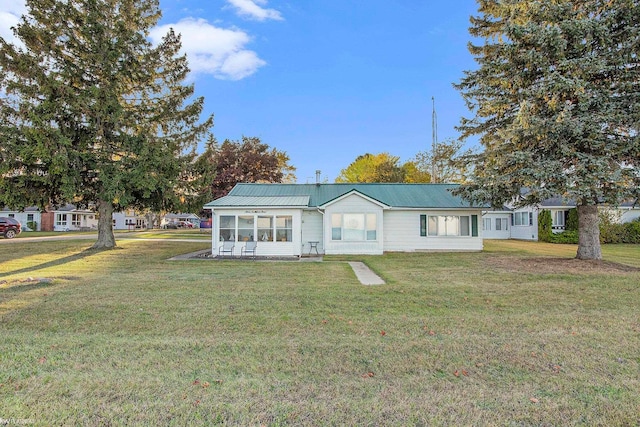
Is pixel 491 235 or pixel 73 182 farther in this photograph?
pixel 491 235

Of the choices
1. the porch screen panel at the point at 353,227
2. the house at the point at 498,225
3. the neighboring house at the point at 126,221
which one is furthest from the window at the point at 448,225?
the neighboring house at the point at 126,221

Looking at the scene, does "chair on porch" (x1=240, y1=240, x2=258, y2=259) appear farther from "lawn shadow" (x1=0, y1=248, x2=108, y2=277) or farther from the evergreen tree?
"lawn shadow" (x1=0, y1=248, x2=108, y2=277)

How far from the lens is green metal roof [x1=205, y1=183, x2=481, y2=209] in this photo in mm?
18000

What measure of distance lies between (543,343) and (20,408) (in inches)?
230

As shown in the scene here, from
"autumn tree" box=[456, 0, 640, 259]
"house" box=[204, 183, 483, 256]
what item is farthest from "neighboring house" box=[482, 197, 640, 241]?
"autumn tree" box=[456, 0, 640, 259]

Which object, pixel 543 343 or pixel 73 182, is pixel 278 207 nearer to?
pixel 73 182

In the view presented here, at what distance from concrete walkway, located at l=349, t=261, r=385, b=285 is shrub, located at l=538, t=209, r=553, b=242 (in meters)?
19.1

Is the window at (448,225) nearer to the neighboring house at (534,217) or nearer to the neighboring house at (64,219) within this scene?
the neighboring house at (534,217)

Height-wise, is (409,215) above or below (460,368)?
above

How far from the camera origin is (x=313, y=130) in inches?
1233

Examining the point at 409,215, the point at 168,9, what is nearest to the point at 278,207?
the point at 409,215

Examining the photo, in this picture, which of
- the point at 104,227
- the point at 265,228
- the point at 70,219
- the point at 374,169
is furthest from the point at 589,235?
the point at 70,219

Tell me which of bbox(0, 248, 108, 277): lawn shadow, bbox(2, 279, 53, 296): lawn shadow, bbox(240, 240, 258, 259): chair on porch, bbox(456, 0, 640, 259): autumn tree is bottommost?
bbox(0, 248, 108, 277): lawn shadow

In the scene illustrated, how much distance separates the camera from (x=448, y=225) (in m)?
18.7
